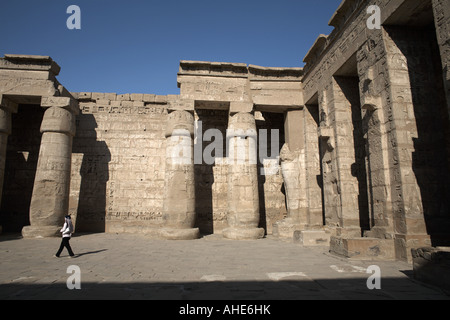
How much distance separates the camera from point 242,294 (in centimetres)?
356

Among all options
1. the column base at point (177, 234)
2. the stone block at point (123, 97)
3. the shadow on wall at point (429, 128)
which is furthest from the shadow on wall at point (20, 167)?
the shadow on wall at point (429, 128)

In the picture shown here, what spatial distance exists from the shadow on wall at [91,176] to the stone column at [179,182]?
141 inches

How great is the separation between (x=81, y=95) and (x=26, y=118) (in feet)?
8.71

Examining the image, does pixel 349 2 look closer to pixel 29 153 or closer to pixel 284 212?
pixel 284 212

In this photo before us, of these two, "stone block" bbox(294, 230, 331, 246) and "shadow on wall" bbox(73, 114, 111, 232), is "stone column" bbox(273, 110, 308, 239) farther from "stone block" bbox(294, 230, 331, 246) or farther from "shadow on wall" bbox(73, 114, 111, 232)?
"shadow on wall" bbox(73, 114, 111, 232)

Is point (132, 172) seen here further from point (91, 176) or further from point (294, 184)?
point (294, 184)

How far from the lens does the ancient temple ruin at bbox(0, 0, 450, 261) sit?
6.16 meters

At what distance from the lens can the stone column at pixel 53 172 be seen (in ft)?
31.5

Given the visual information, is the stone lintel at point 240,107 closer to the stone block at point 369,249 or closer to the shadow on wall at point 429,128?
the shadow on wall at point 429,128

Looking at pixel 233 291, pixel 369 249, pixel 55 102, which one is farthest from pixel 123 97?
pixel 369 249

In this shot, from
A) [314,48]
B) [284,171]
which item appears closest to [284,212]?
[284,171]

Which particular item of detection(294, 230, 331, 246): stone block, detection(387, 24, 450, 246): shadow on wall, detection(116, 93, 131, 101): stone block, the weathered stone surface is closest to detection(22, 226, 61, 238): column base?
detection(116, 93, 131, 101): stone block

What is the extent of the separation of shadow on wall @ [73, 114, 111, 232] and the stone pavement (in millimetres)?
4455

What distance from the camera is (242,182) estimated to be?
402 inches
